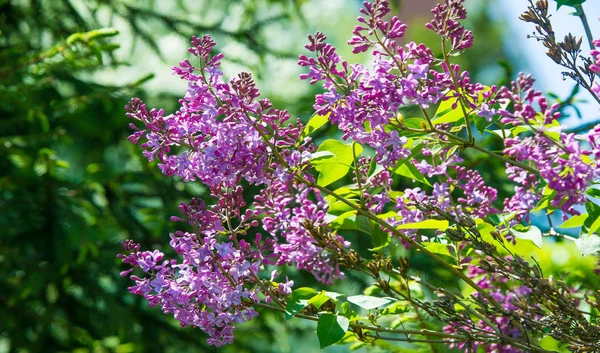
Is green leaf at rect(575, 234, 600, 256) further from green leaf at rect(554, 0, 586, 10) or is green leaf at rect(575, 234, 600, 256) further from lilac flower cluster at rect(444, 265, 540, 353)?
green leaf at rect(554, 0, 586, 10)

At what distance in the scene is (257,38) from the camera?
10.5ft

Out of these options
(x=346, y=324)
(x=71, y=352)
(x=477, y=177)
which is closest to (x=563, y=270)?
(x=477, y=177)

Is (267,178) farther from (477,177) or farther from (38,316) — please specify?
(38,316)

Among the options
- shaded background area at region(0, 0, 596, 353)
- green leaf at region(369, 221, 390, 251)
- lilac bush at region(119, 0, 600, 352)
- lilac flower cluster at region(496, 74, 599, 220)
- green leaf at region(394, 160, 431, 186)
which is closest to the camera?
lilac flower cluster at region(496, 74, 599, 220)

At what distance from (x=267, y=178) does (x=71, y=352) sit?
2322mm

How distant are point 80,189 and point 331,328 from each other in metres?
1.82

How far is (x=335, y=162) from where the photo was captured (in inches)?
35.0

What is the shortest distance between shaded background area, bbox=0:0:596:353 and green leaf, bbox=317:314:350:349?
1081 mm

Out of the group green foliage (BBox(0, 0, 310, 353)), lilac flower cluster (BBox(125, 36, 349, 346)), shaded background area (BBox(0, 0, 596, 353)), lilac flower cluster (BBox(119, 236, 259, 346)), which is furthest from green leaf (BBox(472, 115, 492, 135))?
green foliage (BBox(0, 0, 310, 353))

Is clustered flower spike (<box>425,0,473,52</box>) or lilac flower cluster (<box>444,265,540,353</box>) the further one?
lilac flower cluster (<box>444,265,540,353</box>)

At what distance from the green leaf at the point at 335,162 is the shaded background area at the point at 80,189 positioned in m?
0.92

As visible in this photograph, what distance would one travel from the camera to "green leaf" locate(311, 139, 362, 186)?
0.89m

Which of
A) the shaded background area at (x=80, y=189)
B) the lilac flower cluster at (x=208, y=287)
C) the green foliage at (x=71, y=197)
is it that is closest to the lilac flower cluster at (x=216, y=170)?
the lilac flower cluster at (x=208, y=287)

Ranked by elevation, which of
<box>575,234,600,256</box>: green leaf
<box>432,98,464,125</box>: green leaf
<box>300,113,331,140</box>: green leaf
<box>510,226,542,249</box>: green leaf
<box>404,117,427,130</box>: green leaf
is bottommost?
<box>575,234,600,256</box>: green leaf
